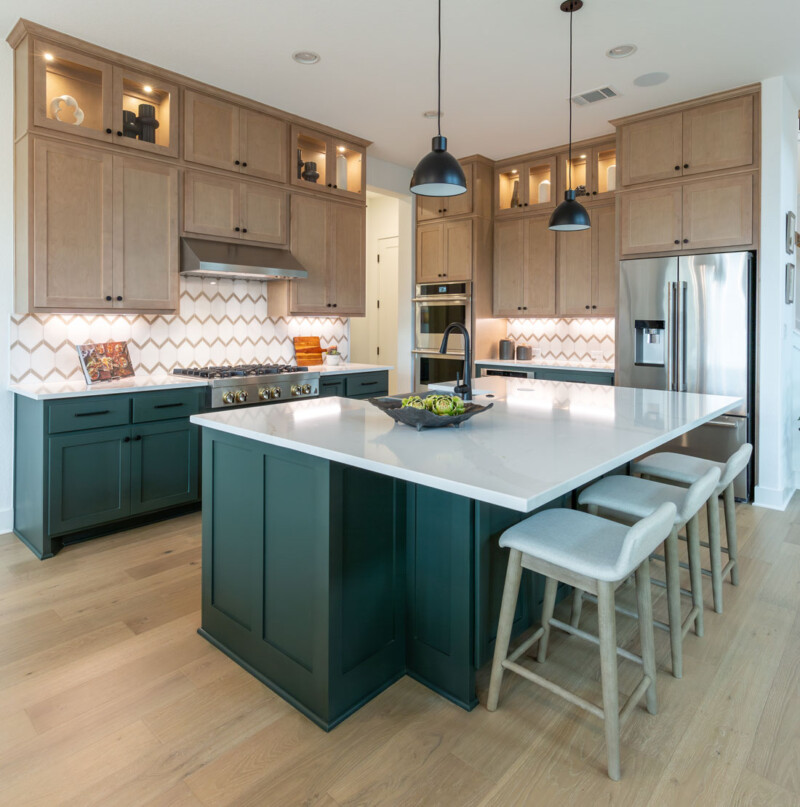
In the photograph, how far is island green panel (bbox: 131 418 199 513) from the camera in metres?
3.38

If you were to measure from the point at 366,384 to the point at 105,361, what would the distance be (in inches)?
78.9

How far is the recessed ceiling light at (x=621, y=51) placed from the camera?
3.34 meters

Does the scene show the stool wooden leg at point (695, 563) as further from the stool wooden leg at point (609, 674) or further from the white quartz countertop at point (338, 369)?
the white quartz countertop at point (338, 369)

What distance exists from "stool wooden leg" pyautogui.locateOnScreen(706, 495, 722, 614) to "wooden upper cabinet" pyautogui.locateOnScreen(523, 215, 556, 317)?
10.5ft

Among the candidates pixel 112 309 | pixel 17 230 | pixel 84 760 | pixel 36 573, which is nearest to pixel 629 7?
pixel 112 309

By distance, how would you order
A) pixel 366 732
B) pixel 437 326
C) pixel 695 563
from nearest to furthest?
pixel 366 732 → pixel 695 563 → pixel 437 326

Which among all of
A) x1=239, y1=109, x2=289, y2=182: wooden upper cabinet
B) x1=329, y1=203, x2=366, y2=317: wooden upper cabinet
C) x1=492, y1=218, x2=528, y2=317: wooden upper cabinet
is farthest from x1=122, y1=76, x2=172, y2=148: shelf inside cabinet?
x1=492, y1=218, x2=528, y2=317: wooden upper cabinet

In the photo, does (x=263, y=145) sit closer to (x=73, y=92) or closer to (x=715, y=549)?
(x=73, y=92)

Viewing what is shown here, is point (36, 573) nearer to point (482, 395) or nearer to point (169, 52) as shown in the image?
point (482, 395)

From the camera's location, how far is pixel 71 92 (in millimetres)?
3398

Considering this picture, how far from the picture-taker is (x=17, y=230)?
3.29m

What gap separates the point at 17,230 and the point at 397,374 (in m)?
3.71

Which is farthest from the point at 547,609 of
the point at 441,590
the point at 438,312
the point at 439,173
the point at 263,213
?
the point at 438,312

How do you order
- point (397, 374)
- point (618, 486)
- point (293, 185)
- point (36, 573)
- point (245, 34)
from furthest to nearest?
point (397, 374), point (293, 185), point (245, 34), point (36, 573), point (618, 486)
